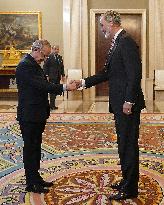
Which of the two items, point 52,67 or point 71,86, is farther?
point 52,67

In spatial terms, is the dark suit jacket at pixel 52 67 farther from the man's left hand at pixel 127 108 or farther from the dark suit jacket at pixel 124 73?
the man's left hand at pixel 127 108

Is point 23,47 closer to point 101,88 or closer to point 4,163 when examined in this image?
point 101,88

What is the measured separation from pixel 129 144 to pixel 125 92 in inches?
22.4

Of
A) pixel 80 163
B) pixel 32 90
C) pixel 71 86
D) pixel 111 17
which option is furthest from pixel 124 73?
pixel 80 163

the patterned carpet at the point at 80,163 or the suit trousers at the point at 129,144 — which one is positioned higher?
the suit trousers at the point at 129,144

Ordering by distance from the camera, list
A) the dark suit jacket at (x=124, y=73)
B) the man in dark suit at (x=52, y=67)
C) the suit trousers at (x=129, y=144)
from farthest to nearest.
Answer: the man in dark suit at (x=52, y=67)
the suit trousers at (x=129, y=144)
the dark suit jacket at (x=124, y=73)

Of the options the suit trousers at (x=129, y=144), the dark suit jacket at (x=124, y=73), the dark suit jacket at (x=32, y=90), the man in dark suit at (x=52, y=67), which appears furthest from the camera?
the man in dark suit at (x=52, y=67)

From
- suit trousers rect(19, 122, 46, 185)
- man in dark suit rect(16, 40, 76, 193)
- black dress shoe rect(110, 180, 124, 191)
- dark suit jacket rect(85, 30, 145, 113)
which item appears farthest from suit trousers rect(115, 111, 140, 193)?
suit trousers rect(19, 122, 46, 185)

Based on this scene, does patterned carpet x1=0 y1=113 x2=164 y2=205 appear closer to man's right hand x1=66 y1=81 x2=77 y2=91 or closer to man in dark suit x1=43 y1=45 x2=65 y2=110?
man's right hand x1=66 y1=81 x2=77 y2=91

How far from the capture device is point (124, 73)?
13.2ft

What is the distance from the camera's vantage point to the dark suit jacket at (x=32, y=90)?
419cm

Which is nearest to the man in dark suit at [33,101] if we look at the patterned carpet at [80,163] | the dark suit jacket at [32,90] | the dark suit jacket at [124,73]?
the dark suit jacket at [32,90]

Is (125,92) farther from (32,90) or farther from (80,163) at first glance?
(80,163)

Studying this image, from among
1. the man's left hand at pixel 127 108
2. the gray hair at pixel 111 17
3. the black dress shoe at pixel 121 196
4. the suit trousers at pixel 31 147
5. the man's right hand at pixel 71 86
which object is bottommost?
the black dress shoe at pixel 121 196
